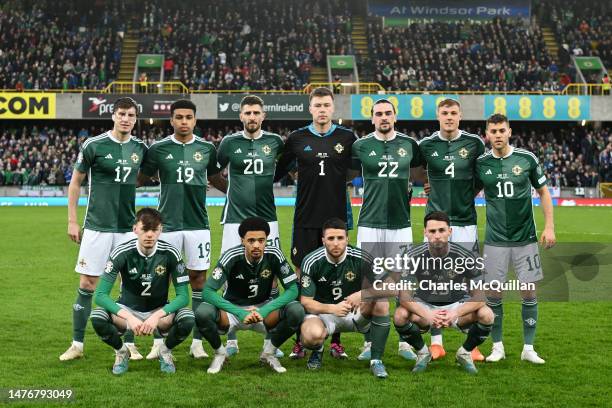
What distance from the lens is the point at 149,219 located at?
5.91 m

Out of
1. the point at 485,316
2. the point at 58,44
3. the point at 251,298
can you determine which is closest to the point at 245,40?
the point at 58,44

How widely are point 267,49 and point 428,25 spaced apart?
29.0 ft

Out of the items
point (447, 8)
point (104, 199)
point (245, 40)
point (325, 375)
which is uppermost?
point (447, 8)

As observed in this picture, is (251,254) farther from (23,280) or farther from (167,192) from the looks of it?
(23,280)

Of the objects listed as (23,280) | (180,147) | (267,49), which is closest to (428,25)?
(267,49)

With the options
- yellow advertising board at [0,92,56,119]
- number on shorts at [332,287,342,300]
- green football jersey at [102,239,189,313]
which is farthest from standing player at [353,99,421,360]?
yellow advertising board at [0,92,56,119]

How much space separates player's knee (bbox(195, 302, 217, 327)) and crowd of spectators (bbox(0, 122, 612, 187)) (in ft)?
81.0

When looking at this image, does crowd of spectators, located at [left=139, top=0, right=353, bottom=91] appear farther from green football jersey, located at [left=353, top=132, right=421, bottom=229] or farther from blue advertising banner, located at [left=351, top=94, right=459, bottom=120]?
green football jersey, located at [left=353, top=132, right=421, bottom=229]

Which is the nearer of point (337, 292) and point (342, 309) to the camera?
point (342, 309)

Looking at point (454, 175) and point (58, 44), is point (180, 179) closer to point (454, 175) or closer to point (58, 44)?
point (454, 175)

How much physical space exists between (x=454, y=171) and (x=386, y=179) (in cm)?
60

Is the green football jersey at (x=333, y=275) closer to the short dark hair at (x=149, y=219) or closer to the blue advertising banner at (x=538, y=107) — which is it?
the short dark hair at (x=149, y=219)

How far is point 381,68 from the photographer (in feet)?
119

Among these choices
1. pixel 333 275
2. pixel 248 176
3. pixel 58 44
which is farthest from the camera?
pixel 58 44
